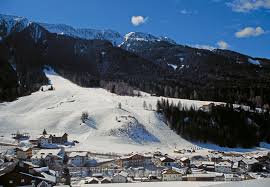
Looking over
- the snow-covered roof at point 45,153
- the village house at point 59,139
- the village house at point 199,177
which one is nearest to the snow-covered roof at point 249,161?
the village house at point 199,177

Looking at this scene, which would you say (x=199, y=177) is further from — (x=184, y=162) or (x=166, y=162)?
(x=184, y=162)

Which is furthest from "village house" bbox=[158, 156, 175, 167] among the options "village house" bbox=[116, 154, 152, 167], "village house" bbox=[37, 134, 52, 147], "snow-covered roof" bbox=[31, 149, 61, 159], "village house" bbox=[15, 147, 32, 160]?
"village house" bbox=[37, 134, 52, 147]

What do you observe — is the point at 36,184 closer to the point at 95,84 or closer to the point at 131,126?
the point at 131,126

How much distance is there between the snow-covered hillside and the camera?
101m

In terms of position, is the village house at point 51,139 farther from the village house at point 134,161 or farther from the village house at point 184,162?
the village house at point 184,162

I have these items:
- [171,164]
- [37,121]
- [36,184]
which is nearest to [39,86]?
[37,121]

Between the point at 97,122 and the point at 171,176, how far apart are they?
5303 cm

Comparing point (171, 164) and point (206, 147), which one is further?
point (206, 147)

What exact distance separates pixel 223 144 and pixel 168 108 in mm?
18031

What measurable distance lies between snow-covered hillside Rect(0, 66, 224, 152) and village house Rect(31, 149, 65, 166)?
11.8m

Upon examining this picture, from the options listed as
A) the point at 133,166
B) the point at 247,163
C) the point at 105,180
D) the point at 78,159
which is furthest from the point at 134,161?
the point at 105,180

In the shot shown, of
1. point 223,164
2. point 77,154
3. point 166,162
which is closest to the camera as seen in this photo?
point 223,164

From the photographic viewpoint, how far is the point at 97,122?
11350 centimetres

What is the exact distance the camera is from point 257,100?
176375 millimetres
